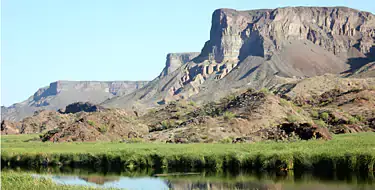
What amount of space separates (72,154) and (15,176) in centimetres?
1510

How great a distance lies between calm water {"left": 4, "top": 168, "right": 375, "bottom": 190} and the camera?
3061 centimetres

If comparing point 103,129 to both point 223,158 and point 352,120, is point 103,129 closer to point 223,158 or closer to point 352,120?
point 352,120

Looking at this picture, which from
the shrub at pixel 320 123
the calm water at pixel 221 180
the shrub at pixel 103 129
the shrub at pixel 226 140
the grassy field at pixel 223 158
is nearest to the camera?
the calm water at pixel 221 180

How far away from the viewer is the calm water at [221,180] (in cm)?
3061

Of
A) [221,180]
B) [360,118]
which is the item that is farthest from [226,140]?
[360,118]

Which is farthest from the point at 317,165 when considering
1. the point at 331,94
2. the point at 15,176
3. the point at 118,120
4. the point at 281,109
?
the point at 331,94

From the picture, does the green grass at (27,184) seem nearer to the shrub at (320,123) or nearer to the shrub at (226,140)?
the shrub at (226,140)

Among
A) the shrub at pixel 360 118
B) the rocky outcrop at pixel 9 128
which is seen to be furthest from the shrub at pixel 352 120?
the rocky outcrop at pixel 9 128

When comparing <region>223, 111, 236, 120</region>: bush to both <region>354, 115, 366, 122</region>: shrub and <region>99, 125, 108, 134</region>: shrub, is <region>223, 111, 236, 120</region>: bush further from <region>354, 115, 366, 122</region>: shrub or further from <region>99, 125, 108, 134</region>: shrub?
<region>354, 115, 366, 122</region>: shrub

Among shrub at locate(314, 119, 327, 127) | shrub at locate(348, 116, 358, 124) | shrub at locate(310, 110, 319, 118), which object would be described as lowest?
shrub at locate(314, 119, 327, 127)

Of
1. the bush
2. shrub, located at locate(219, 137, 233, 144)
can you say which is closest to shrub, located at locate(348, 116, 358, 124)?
the bush

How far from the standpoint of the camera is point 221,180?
33.9 m

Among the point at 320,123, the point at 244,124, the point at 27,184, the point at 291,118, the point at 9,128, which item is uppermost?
the point at 9,128

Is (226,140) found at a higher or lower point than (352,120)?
lower
